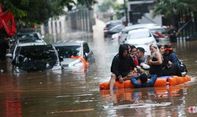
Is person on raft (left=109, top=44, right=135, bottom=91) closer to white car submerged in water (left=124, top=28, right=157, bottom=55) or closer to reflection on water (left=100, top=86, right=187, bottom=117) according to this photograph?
reflection on water (left=100, top=86, right=187, bottom=117)

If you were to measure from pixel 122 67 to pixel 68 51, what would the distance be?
10223 millimetres

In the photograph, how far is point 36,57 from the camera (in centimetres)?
2378

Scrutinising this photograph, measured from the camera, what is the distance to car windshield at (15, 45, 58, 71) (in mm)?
23234

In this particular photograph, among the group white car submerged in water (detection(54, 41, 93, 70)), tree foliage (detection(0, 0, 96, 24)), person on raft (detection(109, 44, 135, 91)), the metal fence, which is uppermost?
tree foliage (detection(0, 0, 96, 24))

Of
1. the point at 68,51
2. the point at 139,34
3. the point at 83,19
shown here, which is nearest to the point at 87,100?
the point at 68,51

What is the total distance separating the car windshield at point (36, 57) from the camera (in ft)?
76.2

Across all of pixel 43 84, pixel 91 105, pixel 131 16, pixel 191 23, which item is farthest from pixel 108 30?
pixel 91 105

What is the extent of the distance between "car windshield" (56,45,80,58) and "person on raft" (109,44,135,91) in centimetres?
961

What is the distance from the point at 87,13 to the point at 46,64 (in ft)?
248

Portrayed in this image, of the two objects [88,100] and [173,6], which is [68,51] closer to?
[88,100]

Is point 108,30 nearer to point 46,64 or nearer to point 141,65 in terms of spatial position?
point 46,64

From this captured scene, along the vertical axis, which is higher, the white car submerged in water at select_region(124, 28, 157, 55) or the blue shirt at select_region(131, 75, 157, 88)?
the blue shirt at select_region(131, 75, 157, 88)

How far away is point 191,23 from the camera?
151 ft

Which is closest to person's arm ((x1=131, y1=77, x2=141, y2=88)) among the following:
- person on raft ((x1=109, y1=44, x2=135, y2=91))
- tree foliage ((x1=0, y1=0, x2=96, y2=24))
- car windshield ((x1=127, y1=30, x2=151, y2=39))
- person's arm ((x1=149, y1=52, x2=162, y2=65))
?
person on raft ((x1=109, y1=44, x2=135, y2=91))
